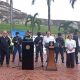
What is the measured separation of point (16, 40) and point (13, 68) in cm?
242

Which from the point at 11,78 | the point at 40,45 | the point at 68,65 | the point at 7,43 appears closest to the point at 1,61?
the point at 7,43

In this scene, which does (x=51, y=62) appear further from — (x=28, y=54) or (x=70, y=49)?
(x=70, y=49)

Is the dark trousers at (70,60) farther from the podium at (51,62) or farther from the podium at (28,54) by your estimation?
the podium at (28,54)

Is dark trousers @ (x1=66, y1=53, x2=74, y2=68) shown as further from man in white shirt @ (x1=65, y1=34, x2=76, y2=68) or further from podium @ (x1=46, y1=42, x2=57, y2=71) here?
podium @ (x1=46, y1=42, x2=57, y2=71)

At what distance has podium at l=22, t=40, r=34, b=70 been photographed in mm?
15383

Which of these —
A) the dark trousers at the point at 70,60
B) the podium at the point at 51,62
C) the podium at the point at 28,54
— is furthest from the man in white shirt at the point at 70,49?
the podium at the point at 28,54

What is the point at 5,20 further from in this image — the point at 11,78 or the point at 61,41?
the point at 11,78

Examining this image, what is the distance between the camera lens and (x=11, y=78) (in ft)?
41.8

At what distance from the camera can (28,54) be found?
1553cm

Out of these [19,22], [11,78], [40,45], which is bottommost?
[11,78]

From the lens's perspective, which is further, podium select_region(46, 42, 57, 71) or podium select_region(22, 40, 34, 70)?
podium select_region(46, 42, 57, 71)

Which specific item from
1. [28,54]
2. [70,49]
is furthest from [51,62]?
[70,49]

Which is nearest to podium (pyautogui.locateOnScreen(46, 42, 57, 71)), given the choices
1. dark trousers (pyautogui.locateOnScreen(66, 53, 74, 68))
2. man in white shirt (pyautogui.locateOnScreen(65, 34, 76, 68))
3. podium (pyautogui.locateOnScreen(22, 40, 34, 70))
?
podium (pyautogui.locateOnScreen(22, 40, 34, 70))

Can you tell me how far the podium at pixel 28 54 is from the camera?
1538cm
